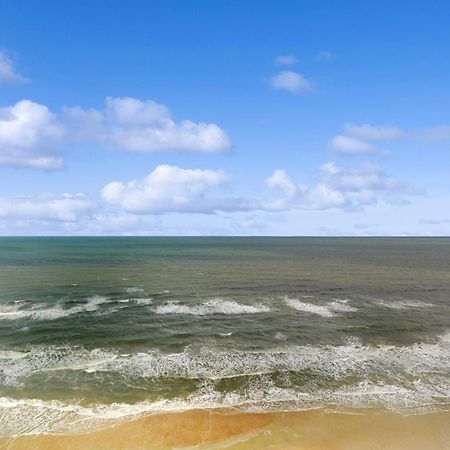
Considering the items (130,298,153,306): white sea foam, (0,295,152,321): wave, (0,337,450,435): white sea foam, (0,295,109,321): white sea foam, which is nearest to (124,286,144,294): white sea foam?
(0,295,152,321): wave

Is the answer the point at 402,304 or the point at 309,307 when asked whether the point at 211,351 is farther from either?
the point at 402,304

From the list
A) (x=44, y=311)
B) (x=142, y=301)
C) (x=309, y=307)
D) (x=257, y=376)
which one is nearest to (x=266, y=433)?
(x=257, y=376)

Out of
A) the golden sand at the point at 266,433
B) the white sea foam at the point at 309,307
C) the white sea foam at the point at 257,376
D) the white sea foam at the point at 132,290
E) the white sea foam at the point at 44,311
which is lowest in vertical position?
the golden sand at the point at 266,433

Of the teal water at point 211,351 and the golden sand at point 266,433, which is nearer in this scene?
the golden sand at point 266,433

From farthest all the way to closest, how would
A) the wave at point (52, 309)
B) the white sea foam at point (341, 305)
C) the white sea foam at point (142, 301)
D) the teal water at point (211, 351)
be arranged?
the white sea foam at point (142, 301) < the white sea foam at point (341, 305) < the wave at point (52, 309) < the teal water at point (211, 351)

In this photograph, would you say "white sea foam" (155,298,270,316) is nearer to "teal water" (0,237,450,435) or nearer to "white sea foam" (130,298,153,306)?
"teal water" (0,237,450,435)

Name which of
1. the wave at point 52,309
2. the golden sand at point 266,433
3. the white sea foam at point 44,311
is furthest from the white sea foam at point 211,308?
the golden sand at point 266,433

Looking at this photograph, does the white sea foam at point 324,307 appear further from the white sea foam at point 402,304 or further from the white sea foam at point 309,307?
the white sea foam at point 402,304
